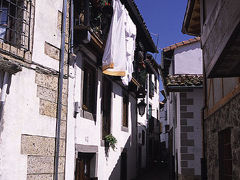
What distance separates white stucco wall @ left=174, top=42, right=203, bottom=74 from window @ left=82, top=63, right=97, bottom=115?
362 centimetres

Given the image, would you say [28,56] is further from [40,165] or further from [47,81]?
[40,165]

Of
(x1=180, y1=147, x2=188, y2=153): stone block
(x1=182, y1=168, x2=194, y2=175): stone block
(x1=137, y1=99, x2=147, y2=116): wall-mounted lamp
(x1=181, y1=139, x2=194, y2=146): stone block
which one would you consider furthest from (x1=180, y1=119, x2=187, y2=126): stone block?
(x1=137, y1=99, x2=147, y2=116): wall-mounted lamp

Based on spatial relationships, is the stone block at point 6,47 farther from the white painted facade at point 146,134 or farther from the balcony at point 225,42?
the white painted facade at point 146,134

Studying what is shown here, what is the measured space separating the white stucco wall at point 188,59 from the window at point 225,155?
6.81 meters

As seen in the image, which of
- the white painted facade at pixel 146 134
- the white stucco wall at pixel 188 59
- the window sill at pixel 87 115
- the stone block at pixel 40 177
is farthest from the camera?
the white painted facade at pixel 146 134

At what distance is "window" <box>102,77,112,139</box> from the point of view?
12.4 metres

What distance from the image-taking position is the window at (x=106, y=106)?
40.8ft

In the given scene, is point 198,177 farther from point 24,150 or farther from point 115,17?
point 24,150

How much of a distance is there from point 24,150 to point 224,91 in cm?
382

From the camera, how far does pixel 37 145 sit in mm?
7414

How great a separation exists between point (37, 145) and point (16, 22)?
8.17 ft

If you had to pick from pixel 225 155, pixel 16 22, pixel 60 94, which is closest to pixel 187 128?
pixel 60 94

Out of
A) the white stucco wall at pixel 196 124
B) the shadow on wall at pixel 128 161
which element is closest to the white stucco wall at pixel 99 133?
the shadow on wall at pixel 128 161

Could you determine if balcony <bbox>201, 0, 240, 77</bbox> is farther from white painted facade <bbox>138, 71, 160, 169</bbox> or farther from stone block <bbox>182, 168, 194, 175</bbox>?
white painted facade <bbox>138, 71, 160, 169</bbox>
